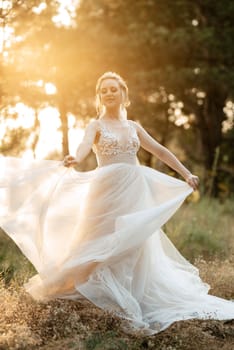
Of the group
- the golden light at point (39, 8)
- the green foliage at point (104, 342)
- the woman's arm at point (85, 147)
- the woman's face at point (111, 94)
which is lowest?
the green foliage at point (104, 342)

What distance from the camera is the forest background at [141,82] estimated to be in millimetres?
7383

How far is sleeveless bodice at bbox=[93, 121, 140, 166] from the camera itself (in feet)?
18.1

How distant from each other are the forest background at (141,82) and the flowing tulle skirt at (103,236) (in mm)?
1152

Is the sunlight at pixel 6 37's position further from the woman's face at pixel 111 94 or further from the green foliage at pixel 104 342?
the green foliage at pixel 104 342

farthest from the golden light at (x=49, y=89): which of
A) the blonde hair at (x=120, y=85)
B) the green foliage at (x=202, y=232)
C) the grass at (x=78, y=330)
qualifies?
the grass at (x=78, y=330)

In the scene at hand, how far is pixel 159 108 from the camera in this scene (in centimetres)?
1914

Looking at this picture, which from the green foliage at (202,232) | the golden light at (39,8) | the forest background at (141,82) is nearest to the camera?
the golden light at (39,8)

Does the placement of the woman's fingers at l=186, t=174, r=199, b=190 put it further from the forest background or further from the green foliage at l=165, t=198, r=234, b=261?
the green foliage at l=165, t=198, r=234, b=261

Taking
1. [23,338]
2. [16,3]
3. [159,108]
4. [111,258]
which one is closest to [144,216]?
[111,258]

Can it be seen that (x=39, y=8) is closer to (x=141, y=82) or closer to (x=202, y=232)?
(x=202, y=232)

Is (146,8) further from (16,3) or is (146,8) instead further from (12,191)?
(12,191)

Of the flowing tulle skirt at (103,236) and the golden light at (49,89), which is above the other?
the golden light at (49,89)

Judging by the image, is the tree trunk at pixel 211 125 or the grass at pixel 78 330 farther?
the tree trunk at pixel 211 125

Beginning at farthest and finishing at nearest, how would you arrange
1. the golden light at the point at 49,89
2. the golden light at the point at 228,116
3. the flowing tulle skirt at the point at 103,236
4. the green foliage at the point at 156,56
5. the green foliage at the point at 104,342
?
the golden light at the point at 228,116 < the green foliage at the point at 156,56 < the golden light at the point at 49,89 < the flowing tulle skirt at the point at 103,236 < the green foliage at the point at 104,342
